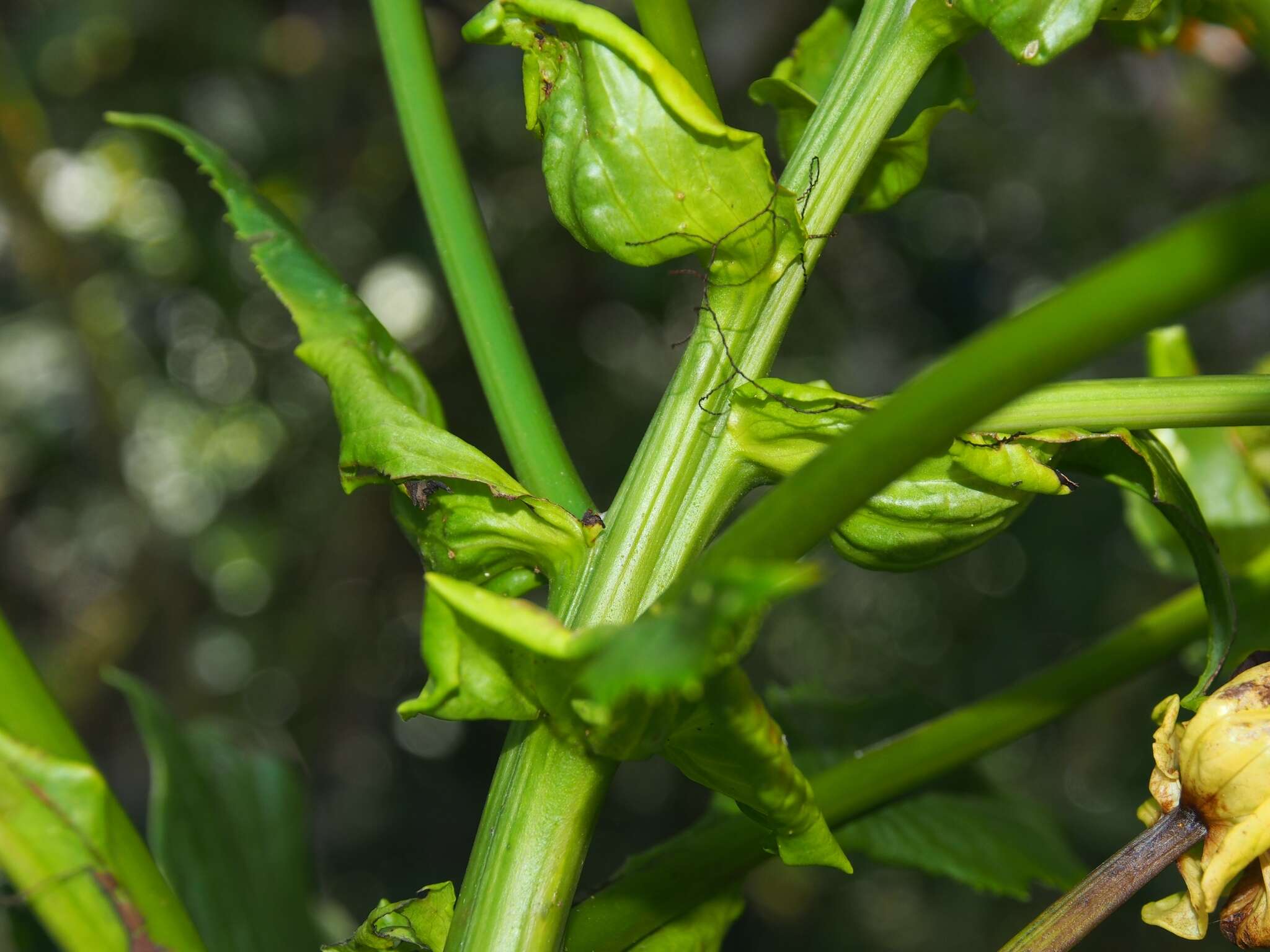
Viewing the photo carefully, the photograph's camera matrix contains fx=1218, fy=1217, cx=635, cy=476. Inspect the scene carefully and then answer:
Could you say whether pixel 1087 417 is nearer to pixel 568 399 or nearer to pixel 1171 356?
pixel 1171 356

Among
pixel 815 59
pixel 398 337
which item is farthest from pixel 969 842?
pixel 398 337

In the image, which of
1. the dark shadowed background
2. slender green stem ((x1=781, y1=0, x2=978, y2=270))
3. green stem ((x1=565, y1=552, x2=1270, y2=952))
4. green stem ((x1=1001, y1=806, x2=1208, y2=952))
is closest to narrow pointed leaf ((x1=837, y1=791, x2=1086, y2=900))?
green stem ((x1=565, y1=552, x2=1270, y2=952))

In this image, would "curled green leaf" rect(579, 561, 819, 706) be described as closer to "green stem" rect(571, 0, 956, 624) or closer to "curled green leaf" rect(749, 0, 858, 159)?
"green stem" rect(571, 0, 956, 624)

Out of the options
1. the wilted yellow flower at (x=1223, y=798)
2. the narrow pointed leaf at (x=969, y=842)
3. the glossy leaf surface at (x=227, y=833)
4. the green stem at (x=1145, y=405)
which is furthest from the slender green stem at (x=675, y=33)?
the glossy leaf surface at (x=227, y=833)

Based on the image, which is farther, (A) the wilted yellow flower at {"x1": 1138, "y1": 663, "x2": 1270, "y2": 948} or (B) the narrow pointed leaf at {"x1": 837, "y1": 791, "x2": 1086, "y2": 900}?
(B) the narrow pointed leaf at {"x1": 837, "y1": 791, "x2": 1086, "y2": 900}

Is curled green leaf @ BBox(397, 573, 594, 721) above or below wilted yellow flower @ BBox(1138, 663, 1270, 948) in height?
above

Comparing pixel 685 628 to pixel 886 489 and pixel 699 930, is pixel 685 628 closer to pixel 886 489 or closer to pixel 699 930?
pixel 886 489

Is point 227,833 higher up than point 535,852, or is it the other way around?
point 535,852
